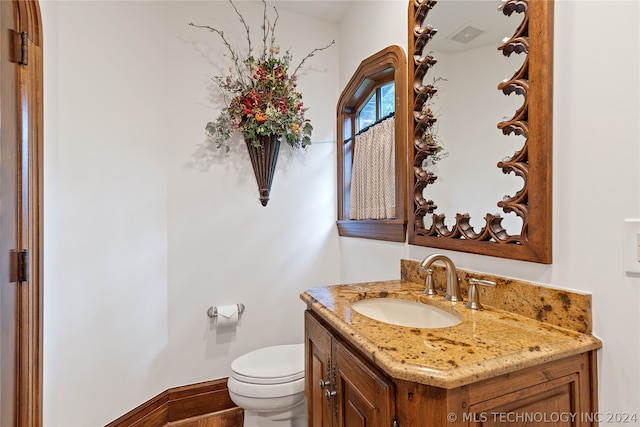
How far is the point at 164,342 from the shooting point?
6.24 ft

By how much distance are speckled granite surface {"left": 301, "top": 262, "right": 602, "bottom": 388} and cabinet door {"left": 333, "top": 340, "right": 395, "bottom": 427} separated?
7 cm

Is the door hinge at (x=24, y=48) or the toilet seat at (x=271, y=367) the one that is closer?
the door hinge at (x=24, y=48)

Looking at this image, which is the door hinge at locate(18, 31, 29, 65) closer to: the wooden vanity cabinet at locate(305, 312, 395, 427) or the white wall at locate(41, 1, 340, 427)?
the white wall at locate(41, 1, 340, 427)

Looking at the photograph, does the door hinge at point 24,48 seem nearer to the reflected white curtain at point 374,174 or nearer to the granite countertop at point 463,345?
the granite countertop at point 463,345

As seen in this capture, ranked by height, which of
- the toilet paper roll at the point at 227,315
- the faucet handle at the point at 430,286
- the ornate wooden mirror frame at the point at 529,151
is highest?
the ornate wooden mirror frame at the point at 529,151

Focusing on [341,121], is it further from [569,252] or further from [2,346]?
[2,346]

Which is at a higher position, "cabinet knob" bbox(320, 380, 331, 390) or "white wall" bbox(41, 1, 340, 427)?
"white wall" bbox(41, 1, 340, 427)

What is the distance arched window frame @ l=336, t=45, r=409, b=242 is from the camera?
1.55 meters

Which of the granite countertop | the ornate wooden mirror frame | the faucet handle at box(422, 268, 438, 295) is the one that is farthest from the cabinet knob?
the ornate wooden mirror frame

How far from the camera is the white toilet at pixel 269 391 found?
1.55 m

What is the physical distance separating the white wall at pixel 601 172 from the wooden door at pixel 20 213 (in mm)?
1753

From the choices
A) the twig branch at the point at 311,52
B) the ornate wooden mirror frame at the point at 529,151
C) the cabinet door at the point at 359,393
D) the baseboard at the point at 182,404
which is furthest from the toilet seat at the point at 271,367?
the twig branch at the point at 311,52

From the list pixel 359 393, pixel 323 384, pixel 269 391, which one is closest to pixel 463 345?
pixel 359 393

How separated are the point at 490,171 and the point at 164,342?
1.96m
